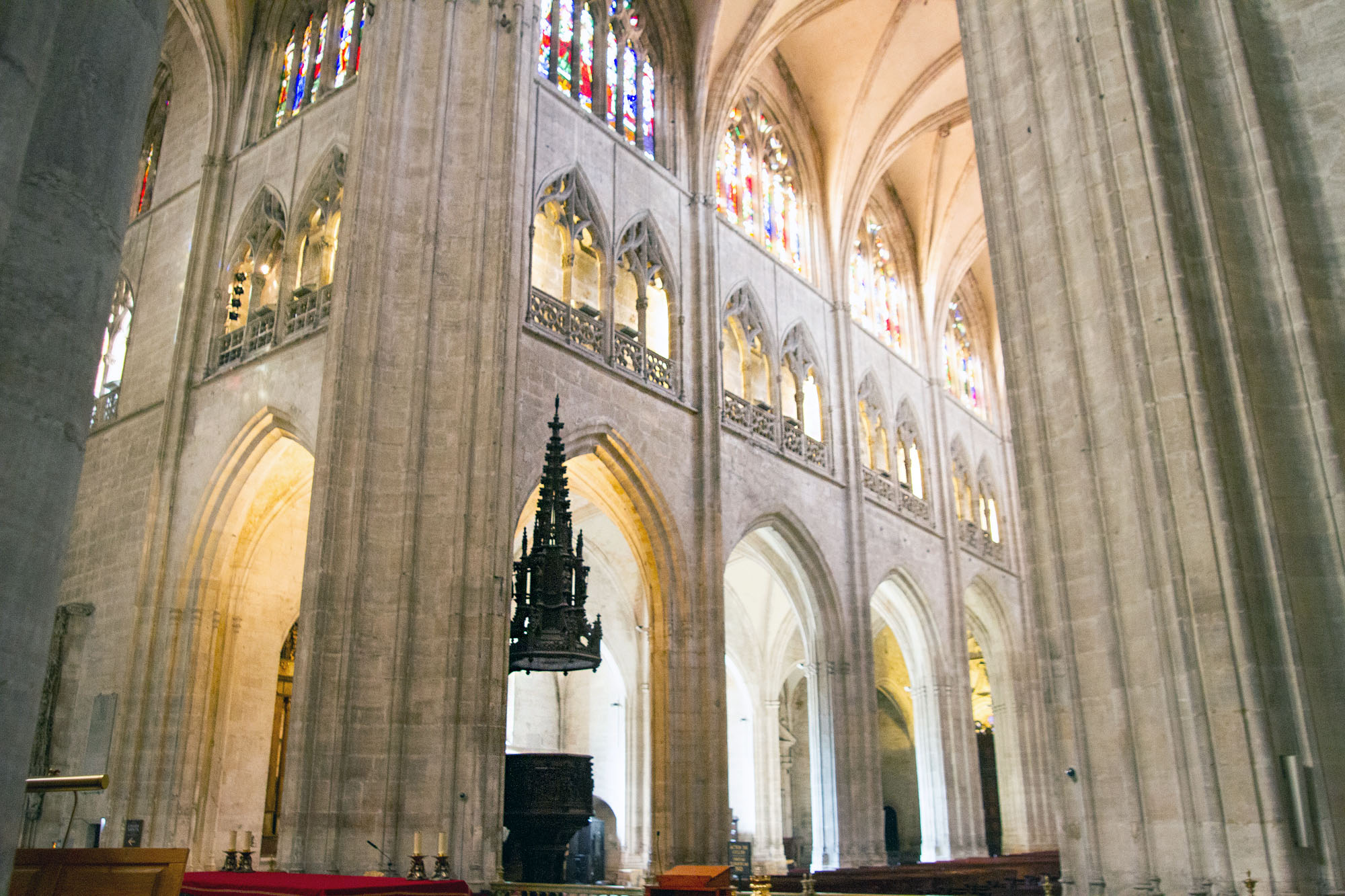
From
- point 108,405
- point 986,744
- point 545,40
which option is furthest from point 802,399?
point 986,744

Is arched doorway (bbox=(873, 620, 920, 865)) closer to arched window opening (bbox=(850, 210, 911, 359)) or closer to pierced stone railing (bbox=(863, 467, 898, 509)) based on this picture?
pierced stone railing (bbox=(863, 467, 898, 509))

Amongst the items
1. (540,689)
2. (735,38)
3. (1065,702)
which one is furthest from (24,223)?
(540,689)

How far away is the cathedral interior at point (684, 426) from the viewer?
5949 millimetres

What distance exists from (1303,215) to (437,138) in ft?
30.7

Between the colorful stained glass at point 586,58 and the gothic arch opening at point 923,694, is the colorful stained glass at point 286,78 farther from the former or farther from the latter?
the gothic arch opening at point 923,694

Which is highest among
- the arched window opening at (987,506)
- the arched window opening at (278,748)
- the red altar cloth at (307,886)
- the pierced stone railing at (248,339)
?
the arched window opening at (987,506)

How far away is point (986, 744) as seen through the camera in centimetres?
2769

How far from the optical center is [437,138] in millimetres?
12797

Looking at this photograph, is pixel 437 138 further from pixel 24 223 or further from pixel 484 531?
pixel 24 223

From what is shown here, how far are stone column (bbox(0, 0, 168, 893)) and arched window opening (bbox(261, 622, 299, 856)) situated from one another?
13.2 meters

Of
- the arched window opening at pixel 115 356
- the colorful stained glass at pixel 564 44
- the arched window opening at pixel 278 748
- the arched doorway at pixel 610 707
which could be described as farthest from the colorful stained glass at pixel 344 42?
the arched window opening at pixel 278 748

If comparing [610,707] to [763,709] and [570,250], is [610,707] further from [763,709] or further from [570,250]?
[570,250]

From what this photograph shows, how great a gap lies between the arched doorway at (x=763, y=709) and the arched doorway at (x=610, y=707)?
83.9 inches

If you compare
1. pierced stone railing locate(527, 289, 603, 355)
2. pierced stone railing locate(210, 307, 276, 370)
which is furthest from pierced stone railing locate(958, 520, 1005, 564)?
pierced stone railing locate(210, 307, 276, 370)
